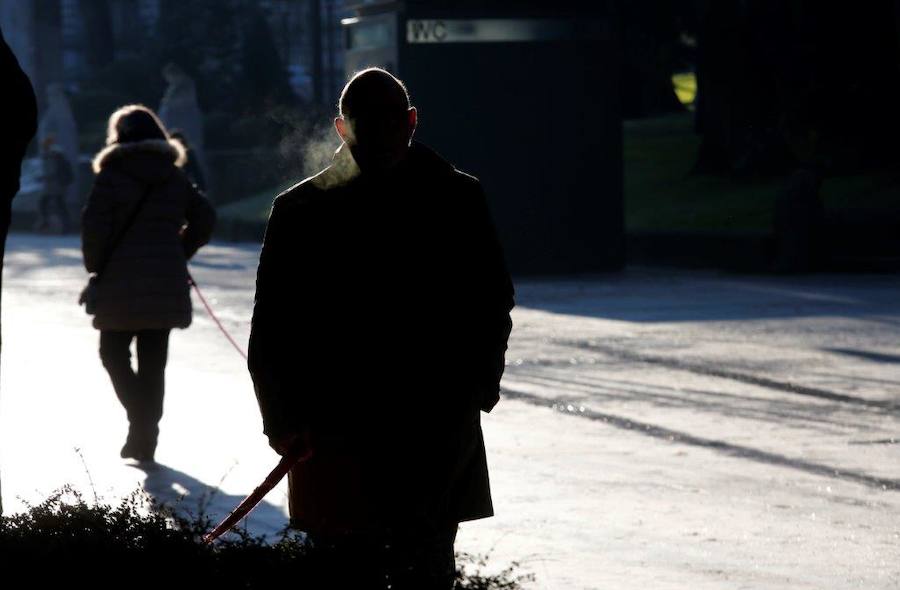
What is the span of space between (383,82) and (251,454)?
5.94 m

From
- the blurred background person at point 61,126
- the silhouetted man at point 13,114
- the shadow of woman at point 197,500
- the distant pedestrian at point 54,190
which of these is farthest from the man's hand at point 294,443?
Answer: the blurred background person at point 61,126

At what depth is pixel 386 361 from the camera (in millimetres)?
4531

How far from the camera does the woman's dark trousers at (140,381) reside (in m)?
Result: 9.98

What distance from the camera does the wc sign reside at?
22.7 m

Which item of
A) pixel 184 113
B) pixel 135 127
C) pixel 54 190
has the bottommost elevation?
pixel 54 190

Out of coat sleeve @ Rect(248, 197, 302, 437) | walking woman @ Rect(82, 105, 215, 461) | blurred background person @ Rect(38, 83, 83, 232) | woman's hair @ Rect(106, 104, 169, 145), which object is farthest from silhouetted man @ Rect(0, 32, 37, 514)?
blurred background person @ Rect(38, 83, 83, 232)

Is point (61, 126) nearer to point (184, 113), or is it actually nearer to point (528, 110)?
point (184, 113)

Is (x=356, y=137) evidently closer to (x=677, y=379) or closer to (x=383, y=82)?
(x=383, y=82)

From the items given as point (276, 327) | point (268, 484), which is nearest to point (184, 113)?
point (268, 484)

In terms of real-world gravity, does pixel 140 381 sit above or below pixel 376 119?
below

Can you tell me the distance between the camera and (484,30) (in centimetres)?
2269

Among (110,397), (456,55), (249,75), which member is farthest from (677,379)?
(249,75)

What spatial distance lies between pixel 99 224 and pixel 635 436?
2848mm

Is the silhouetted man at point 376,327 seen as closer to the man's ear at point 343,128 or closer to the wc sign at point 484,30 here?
the man's ear at point 343,128
